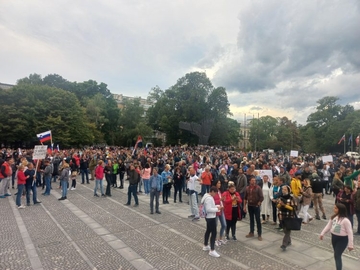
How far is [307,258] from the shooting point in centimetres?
626

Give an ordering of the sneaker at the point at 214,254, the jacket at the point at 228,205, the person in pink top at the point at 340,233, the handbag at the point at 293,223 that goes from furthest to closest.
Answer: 1. the jacket at the point at 228,205
2. the handbag at the point at 293,223
3. the sneaker at the point at 214,254
4. the person in pink top at the point at 340,233

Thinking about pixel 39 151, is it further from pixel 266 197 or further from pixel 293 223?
pixel 293 223

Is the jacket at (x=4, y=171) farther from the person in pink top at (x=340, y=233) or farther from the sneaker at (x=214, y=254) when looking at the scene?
the person in pink top at (x=340, y=233)

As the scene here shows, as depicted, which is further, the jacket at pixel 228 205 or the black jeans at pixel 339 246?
the jacket at pixel 228 205

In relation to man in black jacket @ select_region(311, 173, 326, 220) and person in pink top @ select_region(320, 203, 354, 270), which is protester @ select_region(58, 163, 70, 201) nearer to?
man in black jacket @ select_region(311, 173, 326, 220)

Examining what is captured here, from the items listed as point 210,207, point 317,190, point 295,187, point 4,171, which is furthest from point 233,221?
point 4,171

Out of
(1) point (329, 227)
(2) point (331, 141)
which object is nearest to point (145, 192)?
(1) point (329, 227)

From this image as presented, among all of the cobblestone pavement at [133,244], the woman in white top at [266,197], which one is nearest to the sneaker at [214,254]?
the cobblestone pavement at [133,244]

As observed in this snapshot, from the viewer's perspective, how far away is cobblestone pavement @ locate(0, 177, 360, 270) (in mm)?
5941

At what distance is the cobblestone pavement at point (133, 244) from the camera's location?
19.5 feet

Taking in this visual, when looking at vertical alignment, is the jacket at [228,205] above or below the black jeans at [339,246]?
above

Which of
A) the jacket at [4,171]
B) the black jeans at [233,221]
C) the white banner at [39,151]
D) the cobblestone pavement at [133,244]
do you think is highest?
the white banner at [39,151]

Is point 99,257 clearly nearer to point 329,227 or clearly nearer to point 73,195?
point 329,227

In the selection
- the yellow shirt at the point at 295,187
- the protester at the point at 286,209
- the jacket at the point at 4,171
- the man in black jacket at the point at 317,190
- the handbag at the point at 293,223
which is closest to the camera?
the handbag at the point at 293,223
